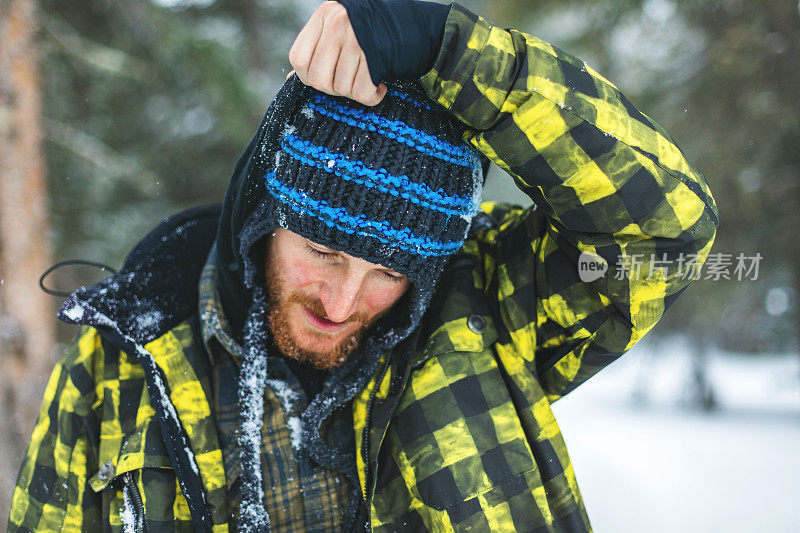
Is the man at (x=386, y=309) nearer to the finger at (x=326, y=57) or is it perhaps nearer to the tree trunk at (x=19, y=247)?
the finger at (x=326, y=57)

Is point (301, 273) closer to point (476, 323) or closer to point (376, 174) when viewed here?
point (376, 174)

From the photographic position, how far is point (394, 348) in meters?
1.62

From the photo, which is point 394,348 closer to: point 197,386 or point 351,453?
point 351,453

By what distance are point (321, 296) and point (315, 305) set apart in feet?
0.16

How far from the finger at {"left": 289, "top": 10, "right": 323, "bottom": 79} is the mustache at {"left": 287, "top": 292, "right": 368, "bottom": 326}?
2.44 ft

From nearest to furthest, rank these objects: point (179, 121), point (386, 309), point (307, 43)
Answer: point (307, 43) < point (386, 309) < point (179, 121)

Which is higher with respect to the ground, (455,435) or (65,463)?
(65,463)

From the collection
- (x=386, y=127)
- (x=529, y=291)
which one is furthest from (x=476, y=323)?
(x=386, y=127)

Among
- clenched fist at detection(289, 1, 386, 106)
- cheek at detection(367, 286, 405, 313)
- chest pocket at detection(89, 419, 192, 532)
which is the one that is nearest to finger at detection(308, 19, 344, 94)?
clenched fist at detection(289, 1, 386, 106)

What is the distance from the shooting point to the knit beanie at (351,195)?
134cm

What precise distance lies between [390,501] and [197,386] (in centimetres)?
67

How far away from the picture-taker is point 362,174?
4.39ft

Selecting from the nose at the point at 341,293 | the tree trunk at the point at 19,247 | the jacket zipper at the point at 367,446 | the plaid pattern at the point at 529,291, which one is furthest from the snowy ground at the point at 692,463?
the tree trunk at the point at 19,247

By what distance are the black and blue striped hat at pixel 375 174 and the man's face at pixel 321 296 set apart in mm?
117
